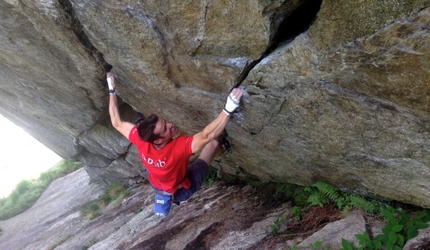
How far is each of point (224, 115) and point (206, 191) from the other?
12.8ft

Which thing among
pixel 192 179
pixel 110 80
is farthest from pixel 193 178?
pixel 110 80

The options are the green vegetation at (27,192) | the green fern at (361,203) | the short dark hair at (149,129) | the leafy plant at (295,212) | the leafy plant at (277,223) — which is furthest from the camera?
the green vegetation at (27,192)

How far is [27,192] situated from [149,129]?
1723 centimetres

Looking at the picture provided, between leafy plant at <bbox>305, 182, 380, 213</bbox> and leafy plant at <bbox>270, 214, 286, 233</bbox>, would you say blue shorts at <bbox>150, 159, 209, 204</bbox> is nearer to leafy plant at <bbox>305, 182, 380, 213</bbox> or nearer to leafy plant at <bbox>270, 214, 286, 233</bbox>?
leafy plant at <bbox>270, 214, 286, 233</bbox>

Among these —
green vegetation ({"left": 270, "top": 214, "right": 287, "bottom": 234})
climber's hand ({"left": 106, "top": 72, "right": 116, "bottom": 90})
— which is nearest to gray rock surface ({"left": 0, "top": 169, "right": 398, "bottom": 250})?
green vegetation ({"left": 270, "top": 214, "right": 287, "bottom": 234})

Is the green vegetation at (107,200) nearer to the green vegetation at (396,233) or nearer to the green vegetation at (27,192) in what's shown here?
the green vegetation at (27,192)

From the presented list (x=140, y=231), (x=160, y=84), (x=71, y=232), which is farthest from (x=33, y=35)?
(x=71, y=232)

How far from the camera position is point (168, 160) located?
5.92 m

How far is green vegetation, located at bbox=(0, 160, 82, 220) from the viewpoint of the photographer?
1794 cm

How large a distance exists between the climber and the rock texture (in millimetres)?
400

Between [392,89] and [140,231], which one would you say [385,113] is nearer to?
[392,89]

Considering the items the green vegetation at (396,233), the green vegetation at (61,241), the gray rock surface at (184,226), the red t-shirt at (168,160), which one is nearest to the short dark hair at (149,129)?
the red t-shirt at (168,160)

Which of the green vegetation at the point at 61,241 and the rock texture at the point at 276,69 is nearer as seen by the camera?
the rock texture at the point at 276,69

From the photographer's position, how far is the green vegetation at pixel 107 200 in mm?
11402
